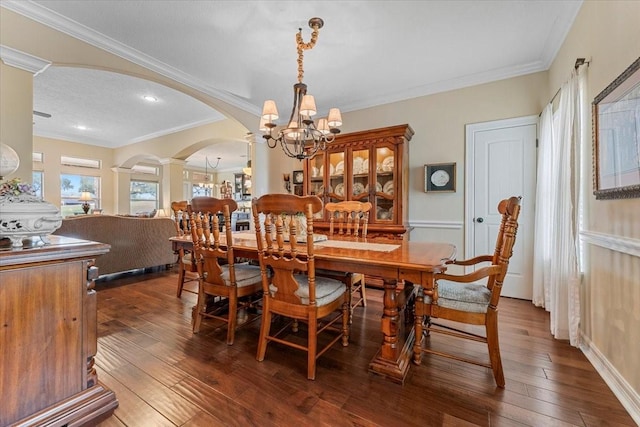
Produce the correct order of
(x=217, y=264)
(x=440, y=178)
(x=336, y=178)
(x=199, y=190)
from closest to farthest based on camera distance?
(x=217, y=264), (x=440, y=178), (x=336, y=178), (x=199, y=190)

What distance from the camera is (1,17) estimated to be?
2.06m

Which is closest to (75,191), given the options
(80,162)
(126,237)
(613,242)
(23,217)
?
(80,162)

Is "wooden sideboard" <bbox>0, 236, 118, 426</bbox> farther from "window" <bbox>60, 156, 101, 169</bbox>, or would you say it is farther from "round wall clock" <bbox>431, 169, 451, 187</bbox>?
"window" <bbox>60, 156, 101, 169</bbox>

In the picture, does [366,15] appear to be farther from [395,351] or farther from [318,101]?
[395,351]

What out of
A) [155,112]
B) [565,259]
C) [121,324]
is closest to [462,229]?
[565,259]

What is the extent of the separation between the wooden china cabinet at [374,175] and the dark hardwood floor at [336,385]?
1545 mm

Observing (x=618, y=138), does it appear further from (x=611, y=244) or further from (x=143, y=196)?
(x=143, y=196)

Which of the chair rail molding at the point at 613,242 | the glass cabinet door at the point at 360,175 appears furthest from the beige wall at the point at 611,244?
the glass cabinet door at the point at 360,175

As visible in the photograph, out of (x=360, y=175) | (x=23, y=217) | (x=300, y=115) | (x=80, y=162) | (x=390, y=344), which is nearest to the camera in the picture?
(x=23, y=217)

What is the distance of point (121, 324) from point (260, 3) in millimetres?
2890

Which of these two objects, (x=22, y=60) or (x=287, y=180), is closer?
(x=22, y=60)

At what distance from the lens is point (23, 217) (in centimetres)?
110

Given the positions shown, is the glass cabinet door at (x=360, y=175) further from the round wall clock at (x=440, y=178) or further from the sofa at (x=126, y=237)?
the sofa at (x=126, y=237)

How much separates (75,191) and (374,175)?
25.8 feet
